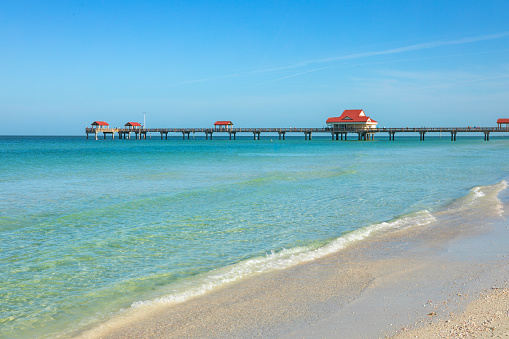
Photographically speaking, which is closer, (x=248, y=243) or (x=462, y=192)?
(x=248, y=243)

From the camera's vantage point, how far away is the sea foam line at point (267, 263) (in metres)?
5.03

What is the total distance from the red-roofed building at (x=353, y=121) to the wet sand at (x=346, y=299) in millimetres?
84440

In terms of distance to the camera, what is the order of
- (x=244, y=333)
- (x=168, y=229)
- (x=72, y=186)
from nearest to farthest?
(x=244, y=333) < (x=168, y=229) < (x=72, y=186)

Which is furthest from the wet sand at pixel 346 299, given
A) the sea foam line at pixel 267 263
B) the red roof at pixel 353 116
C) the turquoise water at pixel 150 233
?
the red roof at pixel 353 116

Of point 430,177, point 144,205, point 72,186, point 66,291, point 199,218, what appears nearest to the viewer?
point 66,291

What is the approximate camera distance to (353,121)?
292 feet

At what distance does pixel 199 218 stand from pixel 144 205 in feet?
8.87

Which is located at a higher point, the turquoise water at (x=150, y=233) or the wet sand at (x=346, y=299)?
the wet sand at (x=346, y=299)

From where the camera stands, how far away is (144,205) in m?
12.0

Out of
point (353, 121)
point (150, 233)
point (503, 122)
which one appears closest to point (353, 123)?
point (353, 121)

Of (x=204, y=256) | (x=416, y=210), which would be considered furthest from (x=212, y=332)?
(x=416, y=210)

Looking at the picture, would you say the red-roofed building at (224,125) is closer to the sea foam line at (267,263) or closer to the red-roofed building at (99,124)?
the red-roofed building at (99,124)

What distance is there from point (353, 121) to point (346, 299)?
87.5 m

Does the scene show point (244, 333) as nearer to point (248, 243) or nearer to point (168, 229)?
point (248, 243)
